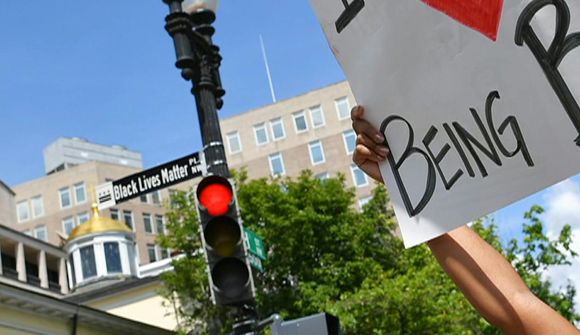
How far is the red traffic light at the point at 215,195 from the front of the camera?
6301mm

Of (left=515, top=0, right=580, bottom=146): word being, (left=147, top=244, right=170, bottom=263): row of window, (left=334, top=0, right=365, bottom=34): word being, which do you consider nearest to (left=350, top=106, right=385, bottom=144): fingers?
(left=334, top=0, right=365, bottom=34): word being

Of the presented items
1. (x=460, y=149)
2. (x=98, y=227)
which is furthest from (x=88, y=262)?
(x=460, y=149)

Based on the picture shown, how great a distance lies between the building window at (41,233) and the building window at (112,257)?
37.2 metres

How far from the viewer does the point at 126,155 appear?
99.1m

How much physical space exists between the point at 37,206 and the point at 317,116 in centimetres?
2993

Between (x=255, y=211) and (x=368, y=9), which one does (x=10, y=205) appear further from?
(x=368, y=9)

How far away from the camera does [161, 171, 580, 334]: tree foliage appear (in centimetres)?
2408

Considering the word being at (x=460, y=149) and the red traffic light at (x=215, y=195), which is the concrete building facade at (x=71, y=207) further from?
the word being at (x=460, y=149)

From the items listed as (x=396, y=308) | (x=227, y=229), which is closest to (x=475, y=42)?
(x=227, y=229)

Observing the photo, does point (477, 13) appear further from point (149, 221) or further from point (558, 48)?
point (149, 221)

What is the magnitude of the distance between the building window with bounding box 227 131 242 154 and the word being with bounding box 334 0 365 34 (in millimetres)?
74762

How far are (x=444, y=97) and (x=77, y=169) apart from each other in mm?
87719

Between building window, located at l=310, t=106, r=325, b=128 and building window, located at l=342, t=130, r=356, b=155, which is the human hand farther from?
building window, located at l=310, t=106, r=325, b=128

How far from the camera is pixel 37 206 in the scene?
87.8 metres
